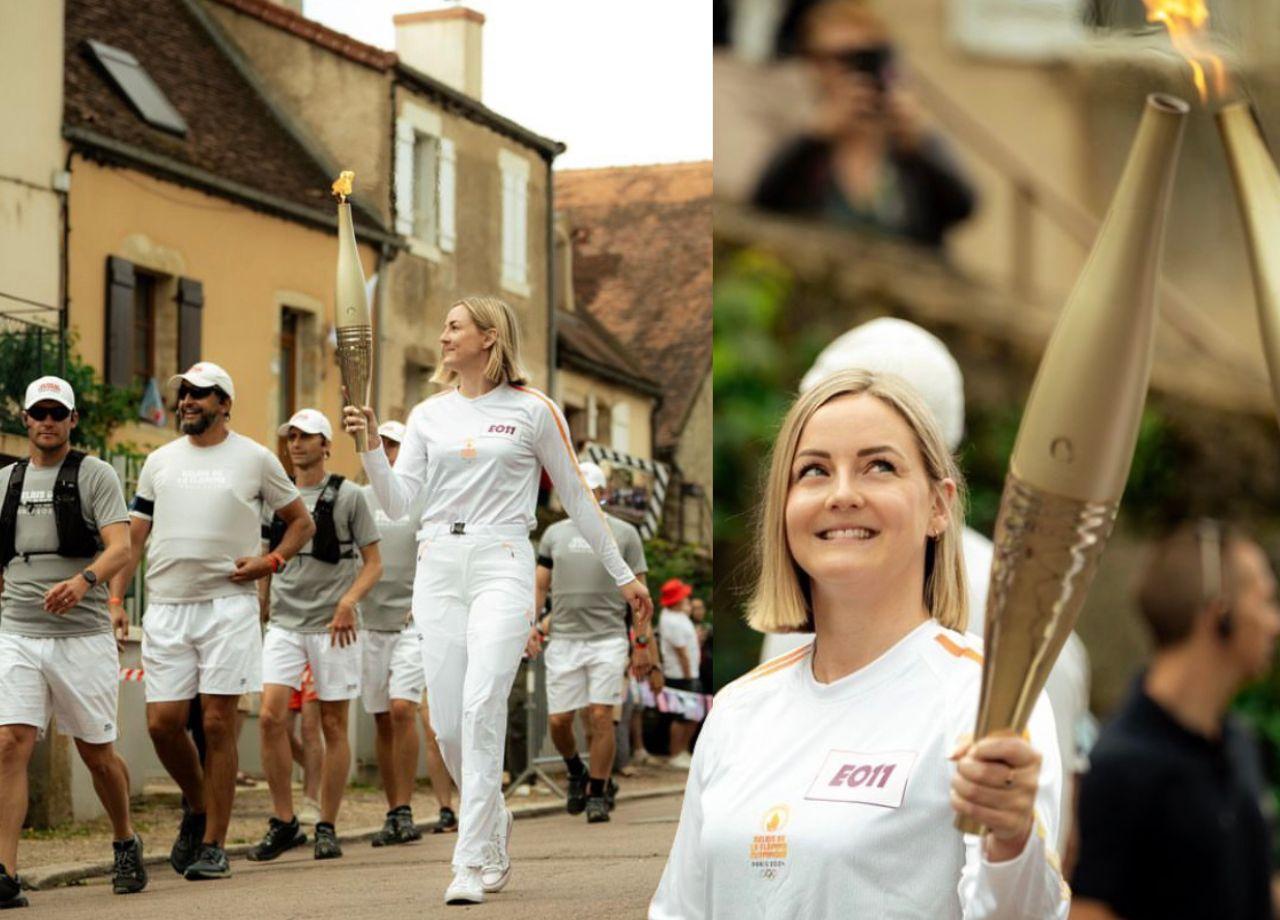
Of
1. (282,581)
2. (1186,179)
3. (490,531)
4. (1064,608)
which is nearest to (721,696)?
(1186,179)

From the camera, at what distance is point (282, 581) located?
6676 mm

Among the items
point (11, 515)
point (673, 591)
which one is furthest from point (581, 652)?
point (11, 515)

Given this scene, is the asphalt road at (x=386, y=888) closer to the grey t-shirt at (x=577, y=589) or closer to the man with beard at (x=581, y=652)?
the man with beard at (x=581, y=652)

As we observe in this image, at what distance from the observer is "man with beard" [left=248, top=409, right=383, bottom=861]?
642 centimetres

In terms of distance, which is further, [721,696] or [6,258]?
[6,258]

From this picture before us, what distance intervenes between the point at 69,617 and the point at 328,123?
1781 millimetres

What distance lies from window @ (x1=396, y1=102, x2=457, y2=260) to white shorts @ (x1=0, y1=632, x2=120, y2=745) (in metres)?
1.37

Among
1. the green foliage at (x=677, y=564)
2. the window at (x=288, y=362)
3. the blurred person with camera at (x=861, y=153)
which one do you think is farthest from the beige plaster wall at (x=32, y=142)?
the blurred person with camera at (x=861, y=153)

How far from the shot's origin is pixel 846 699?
1.71 m

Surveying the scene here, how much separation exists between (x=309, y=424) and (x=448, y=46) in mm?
1138

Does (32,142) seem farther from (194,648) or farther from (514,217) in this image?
(194,648)

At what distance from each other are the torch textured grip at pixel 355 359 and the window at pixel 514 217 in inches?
93.1

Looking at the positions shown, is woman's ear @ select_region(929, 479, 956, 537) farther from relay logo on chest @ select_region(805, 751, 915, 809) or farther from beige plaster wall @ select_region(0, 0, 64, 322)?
beige plaster wall @ select_region(0, 0, 64, 322)

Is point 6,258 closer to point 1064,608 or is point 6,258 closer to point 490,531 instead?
point 490,531
